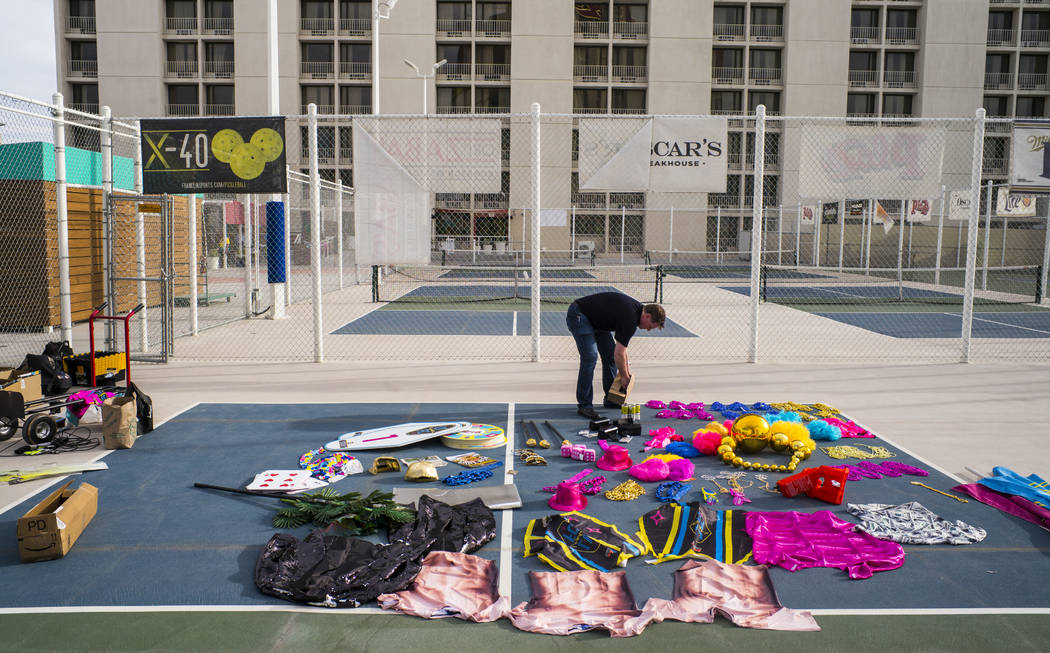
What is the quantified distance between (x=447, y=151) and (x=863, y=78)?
5478cm

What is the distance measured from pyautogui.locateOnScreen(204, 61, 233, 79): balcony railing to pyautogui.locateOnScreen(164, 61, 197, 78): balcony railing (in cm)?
86

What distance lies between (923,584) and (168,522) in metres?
4.76

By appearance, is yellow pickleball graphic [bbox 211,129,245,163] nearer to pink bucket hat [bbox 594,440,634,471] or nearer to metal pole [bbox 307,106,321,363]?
metal pole [bbox 307,106,321,363]

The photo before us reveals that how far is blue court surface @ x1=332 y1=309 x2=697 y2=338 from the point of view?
14773mm

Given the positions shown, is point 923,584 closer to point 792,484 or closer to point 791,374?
point 792,484

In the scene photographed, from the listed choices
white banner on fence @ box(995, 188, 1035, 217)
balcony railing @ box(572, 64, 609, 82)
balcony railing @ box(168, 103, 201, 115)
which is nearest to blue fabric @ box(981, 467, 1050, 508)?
white banner on fence @ box(995, 188, 1035, 217)

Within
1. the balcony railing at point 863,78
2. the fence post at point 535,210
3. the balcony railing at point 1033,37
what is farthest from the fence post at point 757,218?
the balcony railing at point 1033,37

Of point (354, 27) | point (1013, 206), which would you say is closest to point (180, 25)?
point (354, 27)

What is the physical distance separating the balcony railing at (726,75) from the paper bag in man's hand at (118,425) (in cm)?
5428

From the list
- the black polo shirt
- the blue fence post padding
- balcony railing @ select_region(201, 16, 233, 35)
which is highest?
balcony railing @ select_region(201, 16, 233, 35)

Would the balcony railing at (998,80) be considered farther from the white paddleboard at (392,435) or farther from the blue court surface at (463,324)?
the white paddleboard at (392,435)

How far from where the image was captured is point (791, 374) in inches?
423

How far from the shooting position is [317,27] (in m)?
54.9

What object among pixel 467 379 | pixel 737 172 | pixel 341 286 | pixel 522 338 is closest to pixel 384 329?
pixel 522 338
